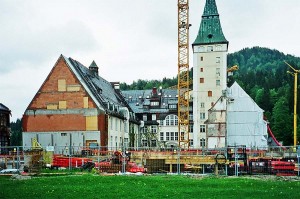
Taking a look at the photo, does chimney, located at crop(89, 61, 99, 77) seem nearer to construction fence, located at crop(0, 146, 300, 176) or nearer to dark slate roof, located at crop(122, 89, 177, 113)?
dark slate roof, located at crop(122, 89, 177, 113)

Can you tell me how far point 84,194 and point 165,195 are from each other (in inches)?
130

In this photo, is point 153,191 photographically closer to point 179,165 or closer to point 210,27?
point 179,165

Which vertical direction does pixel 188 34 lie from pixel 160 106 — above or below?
above

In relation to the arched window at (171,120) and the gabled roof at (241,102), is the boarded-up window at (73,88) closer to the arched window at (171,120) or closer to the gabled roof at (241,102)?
the gabled roof at (241,102)

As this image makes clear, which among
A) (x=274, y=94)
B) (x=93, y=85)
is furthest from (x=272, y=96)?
(x=93, y=85)

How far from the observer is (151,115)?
8812cm

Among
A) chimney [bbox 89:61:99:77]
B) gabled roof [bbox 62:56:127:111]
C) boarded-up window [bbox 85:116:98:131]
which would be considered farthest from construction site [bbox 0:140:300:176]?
chimney [bbox 89:61:99:77]

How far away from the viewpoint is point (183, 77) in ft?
272

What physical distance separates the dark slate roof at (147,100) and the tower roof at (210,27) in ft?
43.1

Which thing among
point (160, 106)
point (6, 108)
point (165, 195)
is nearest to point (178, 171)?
point (165, 195)

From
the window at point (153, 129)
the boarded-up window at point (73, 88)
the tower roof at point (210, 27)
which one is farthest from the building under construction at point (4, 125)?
the tower roof at point (210, 27)

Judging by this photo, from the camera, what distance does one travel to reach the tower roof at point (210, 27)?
270ft

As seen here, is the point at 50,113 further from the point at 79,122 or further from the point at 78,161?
the point at 78,161

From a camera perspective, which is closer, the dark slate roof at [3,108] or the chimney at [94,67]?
the dark slate roof at [3,108]
